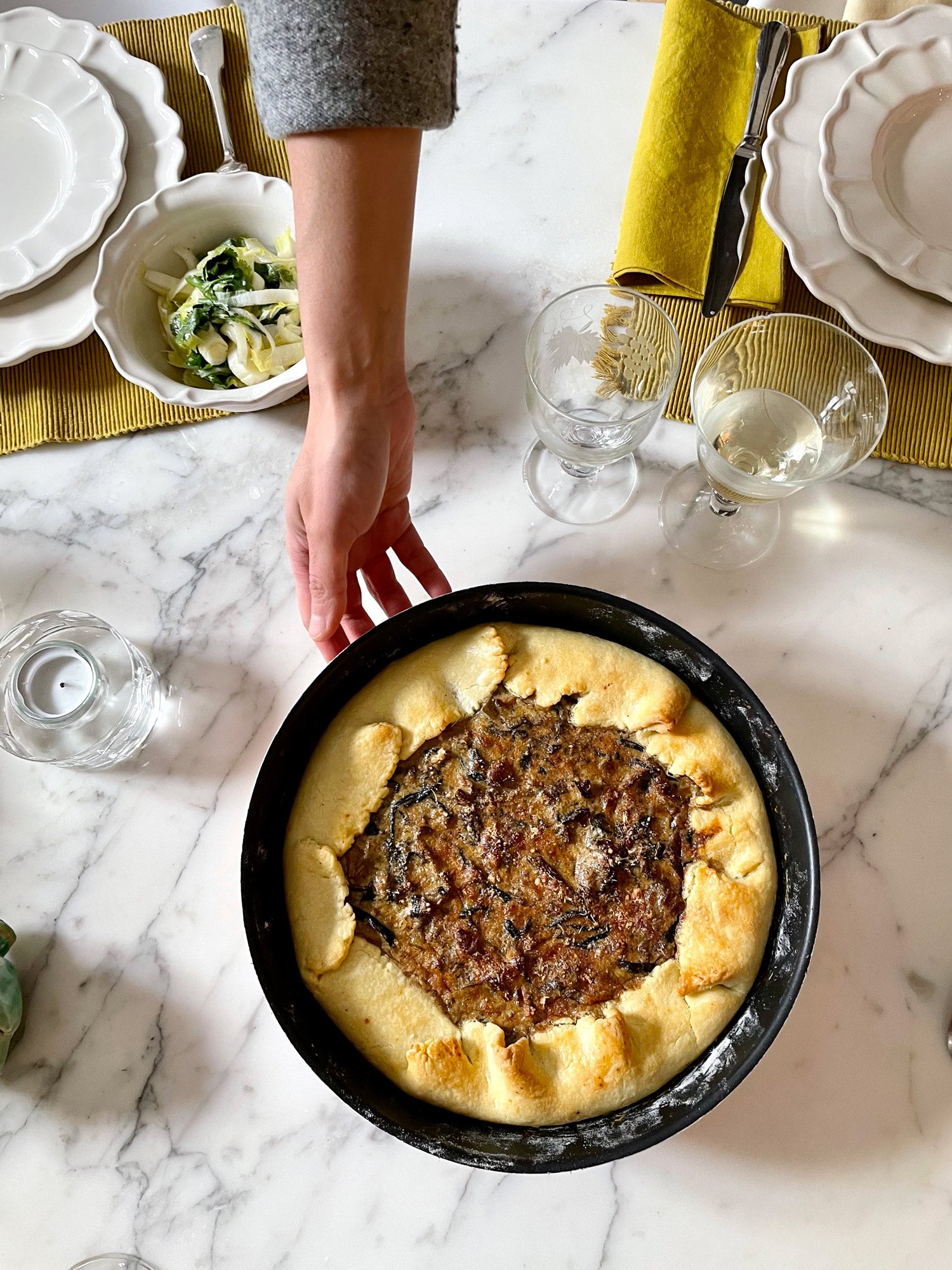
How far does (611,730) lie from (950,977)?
682 mm

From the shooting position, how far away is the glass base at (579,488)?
1.73 m

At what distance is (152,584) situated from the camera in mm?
1740

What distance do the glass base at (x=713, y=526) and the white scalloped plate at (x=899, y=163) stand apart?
0.45 metres

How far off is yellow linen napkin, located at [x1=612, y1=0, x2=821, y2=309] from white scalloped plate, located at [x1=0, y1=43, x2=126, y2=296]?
968 mm

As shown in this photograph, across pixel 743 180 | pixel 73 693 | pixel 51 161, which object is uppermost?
pixel 743 180

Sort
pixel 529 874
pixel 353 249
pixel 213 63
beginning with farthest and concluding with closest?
pixel 213 63, pixel 529 874, pixel 353 249

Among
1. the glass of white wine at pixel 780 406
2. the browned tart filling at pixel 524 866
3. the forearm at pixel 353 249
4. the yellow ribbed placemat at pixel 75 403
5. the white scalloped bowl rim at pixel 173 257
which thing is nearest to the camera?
the forearm at pixel 353 249

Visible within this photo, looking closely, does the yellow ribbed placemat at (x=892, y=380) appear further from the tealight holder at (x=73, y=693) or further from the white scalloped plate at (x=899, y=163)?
the tealight holder at (x=73, y=693)

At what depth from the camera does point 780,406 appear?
5.32ft

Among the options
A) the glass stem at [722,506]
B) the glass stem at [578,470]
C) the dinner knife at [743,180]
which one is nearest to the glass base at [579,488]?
the glass stem at [578,470]

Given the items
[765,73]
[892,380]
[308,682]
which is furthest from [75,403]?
[892,380]

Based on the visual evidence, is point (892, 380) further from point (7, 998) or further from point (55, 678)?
point (7, 998)

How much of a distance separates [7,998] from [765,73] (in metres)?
2.02

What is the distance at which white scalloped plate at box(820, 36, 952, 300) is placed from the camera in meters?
1.57
